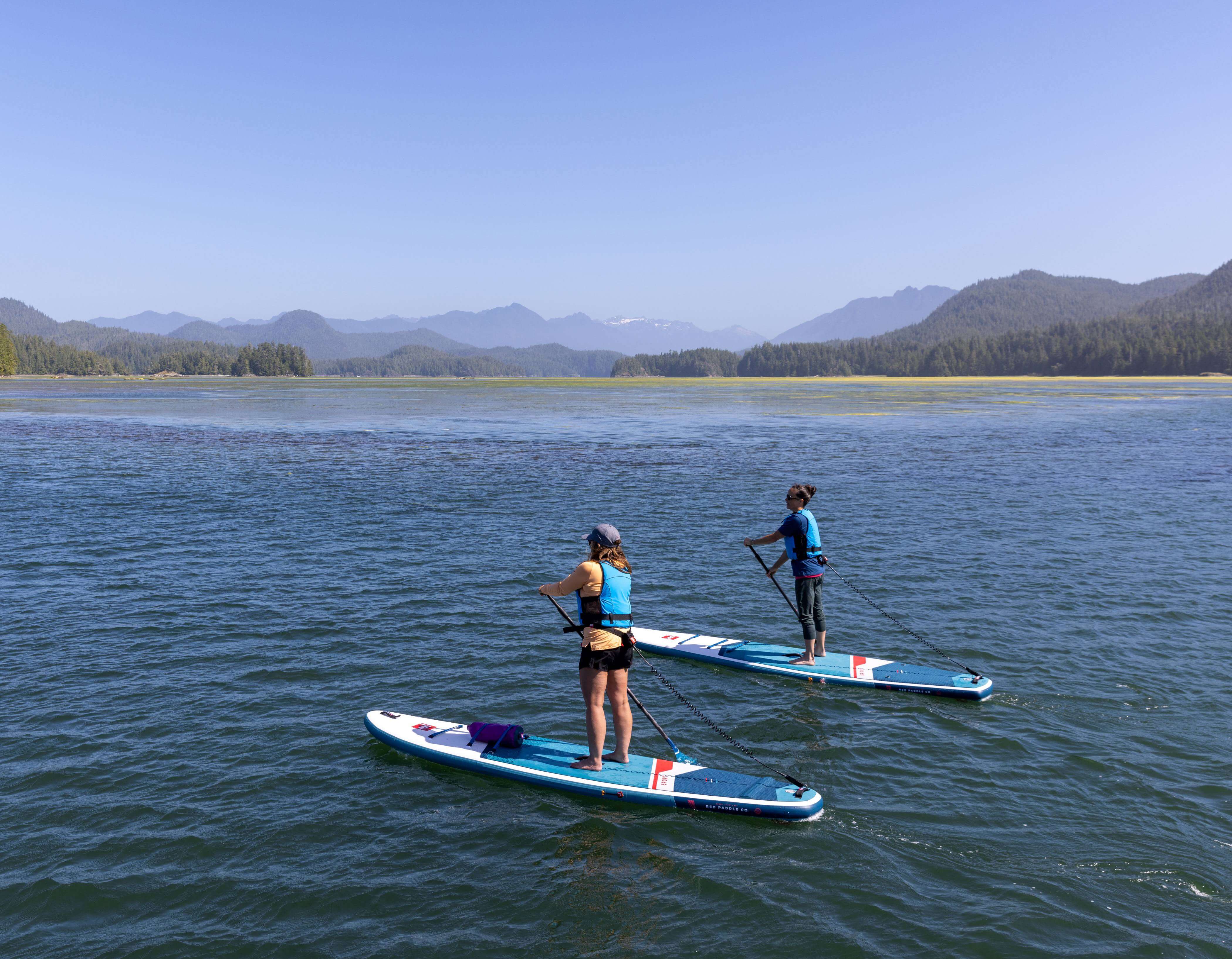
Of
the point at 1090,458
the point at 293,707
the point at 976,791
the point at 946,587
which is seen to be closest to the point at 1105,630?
the point at 946,587

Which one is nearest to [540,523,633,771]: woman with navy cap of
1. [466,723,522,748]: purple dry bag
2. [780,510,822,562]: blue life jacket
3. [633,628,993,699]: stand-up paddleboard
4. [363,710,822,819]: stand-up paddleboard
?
[363,710,822,819]: stand-up paddleboard

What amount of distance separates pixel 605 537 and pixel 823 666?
7.81 m

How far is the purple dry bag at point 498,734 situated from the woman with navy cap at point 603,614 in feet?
6.14

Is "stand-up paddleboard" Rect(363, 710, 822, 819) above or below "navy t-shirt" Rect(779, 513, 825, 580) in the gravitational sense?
below

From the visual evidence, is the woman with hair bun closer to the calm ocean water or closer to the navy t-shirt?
the navy t-shirt

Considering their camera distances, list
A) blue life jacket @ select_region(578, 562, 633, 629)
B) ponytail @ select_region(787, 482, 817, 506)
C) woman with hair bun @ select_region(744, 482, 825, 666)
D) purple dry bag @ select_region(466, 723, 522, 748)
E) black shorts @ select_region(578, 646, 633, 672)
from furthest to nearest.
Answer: woman with hair bun @ select_region(744, 482, 825, 666)
ponytail @ select_region(787, 482, 817, 506)
purple dry bag @ select_region(466, 723, 522, 748)
black shorts @ select_region(578, 646, 633, 672)
blue life jacket @ select_region(578, 562, 633, 629)

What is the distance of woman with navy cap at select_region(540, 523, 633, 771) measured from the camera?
11.1 metres

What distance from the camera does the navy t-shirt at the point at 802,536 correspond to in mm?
16125

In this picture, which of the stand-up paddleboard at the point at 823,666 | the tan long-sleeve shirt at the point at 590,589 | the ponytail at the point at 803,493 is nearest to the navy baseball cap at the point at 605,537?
the tan long-sleeve shirt at the point at 590,589

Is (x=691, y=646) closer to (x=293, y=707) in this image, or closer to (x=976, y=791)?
(x=976, y=791)

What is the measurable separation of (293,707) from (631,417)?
85.6 m

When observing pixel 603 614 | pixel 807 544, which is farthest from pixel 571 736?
pixel 807 544

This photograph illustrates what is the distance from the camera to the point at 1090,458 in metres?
51.3

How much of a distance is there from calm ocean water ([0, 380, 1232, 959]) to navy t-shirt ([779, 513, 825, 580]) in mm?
2387
